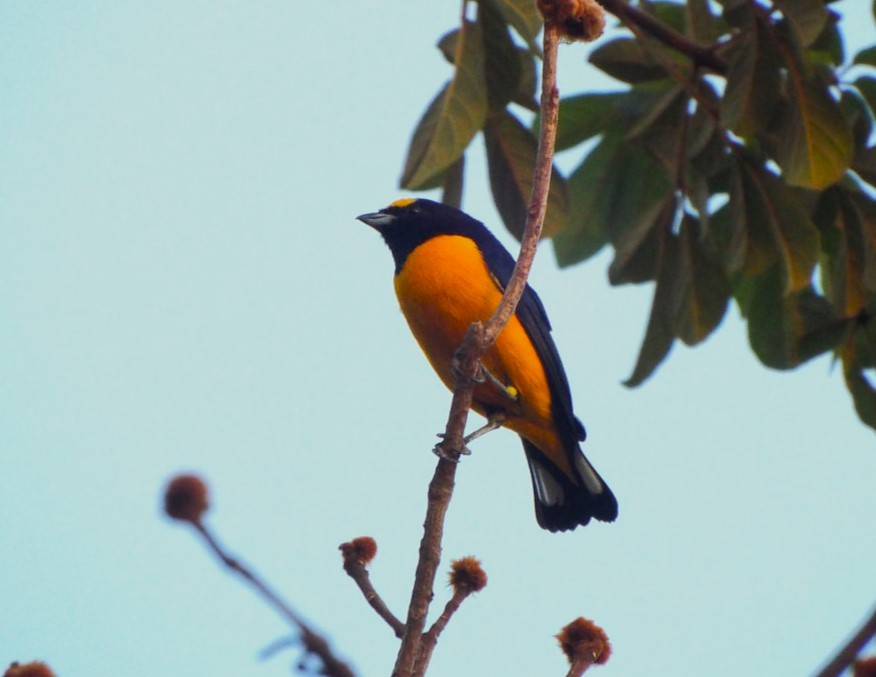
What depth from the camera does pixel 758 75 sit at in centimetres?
399

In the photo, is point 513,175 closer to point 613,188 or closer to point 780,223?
point 613,188

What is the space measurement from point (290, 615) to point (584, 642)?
735mm

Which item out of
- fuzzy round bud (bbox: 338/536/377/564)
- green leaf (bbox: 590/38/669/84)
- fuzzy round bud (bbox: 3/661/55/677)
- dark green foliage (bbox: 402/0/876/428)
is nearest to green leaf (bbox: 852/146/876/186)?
dark green foliage (bbox: 402/0/876/428)

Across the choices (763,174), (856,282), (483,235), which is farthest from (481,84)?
(856,282)

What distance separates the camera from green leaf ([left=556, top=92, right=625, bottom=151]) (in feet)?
16.1

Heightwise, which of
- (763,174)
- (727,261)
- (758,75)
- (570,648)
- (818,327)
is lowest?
(570,648)

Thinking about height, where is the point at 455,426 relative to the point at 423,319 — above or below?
below

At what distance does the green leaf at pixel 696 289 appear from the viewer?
4570mm

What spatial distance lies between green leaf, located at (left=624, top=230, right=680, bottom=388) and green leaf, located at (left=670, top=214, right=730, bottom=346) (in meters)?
0.03

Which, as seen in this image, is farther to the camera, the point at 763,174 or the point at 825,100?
the point at 763,174

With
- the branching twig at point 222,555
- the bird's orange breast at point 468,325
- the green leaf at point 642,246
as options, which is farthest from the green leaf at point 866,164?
the branching twig at point 222,555

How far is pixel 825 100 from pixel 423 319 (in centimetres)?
157

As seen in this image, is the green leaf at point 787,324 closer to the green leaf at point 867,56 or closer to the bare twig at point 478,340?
the green leaf at point 867,56

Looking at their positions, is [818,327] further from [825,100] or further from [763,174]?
[825,100]
